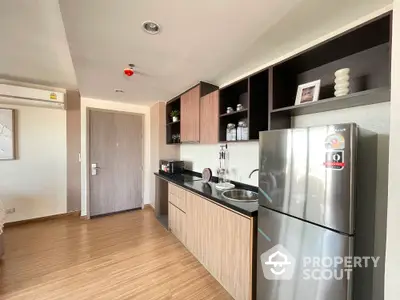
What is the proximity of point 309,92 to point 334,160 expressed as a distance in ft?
2.27

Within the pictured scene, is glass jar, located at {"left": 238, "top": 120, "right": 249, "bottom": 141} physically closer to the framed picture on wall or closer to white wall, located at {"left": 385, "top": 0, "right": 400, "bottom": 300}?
white wall, located at {"left": 385, "top": 0, "right": 400, "bottom": 300}

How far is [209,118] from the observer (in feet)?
7.94

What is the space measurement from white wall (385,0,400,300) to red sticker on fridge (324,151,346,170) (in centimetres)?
19

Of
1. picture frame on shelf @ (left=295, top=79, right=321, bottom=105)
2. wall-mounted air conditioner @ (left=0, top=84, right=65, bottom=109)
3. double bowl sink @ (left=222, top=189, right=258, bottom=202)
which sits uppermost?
wall-mounted air conditioner @ (left=0, top=84, right=65, bottom=109)

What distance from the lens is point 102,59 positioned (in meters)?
1.90

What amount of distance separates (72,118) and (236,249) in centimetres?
370

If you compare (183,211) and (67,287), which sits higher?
(183,211)

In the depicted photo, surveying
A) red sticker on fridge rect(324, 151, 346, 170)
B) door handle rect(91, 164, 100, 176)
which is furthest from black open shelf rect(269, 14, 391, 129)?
door handle rect(91, 164, 100, 176)

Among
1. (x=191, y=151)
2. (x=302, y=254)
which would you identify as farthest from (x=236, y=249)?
(x=191, y=151)

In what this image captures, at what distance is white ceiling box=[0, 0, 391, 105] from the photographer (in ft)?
3.89

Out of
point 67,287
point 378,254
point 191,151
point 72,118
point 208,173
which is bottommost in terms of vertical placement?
point 67,287

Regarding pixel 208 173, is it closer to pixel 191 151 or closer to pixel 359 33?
pixel 191 151

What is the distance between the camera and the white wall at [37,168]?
3.12 metres

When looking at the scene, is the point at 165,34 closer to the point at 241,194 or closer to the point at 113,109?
the point at 241,194
